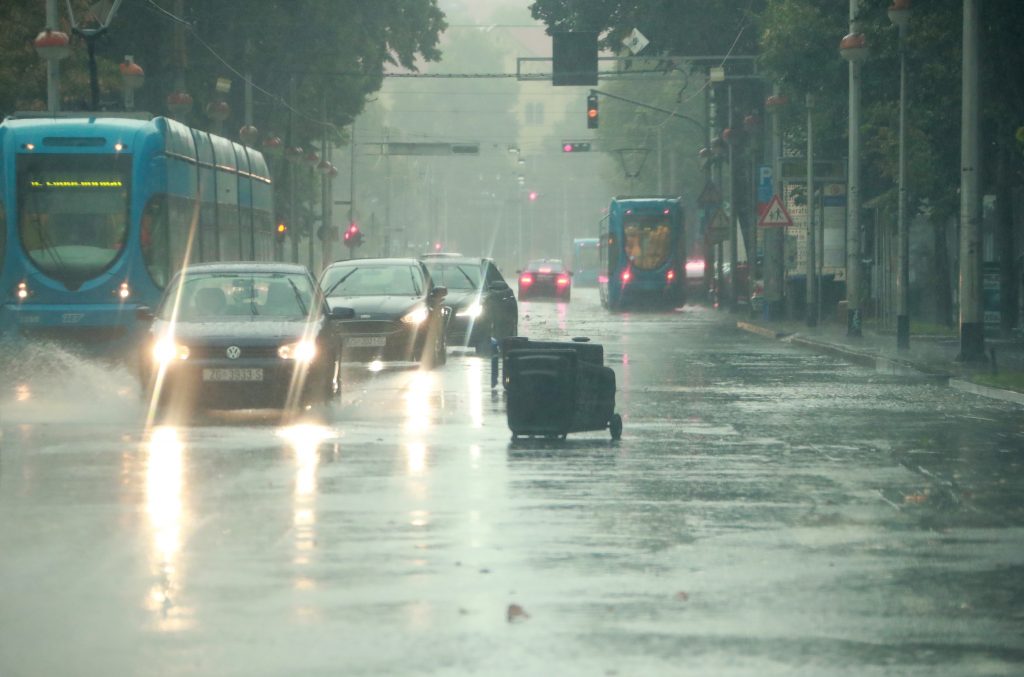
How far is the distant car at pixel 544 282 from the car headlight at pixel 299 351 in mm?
59392

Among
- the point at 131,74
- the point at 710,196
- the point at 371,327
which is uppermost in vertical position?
the point at 131,74

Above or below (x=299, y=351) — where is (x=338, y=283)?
above

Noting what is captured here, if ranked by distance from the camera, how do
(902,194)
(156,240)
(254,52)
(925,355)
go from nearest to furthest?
(156,240) < (925,355) < (902,194) < (254,52)

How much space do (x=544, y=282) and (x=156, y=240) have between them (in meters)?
50.7

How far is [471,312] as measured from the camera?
3503cm

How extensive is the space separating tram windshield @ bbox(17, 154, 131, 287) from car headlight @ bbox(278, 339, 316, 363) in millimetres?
10237

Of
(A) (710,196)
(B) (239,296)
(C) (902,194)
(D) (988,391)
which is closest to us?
(B) (239,296)

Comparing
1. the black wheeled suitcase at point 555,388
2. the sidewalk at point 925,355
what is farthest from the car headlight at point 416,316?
the black wheeled suitcase at point 555,388

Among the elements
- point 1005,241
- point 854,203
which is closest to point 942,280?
point 854,203

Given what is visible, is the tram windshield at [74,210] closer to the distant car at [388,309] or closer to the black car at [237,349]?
the distant car at [388,309]

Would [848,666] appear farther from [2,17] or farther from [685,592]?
[2,17]

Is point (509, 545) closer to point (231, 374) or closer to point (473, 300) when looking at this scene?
point (231, 374)

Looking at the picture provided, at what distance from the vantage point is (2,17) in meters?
45.7

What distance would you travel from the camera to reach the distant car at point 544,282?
8056 cm
